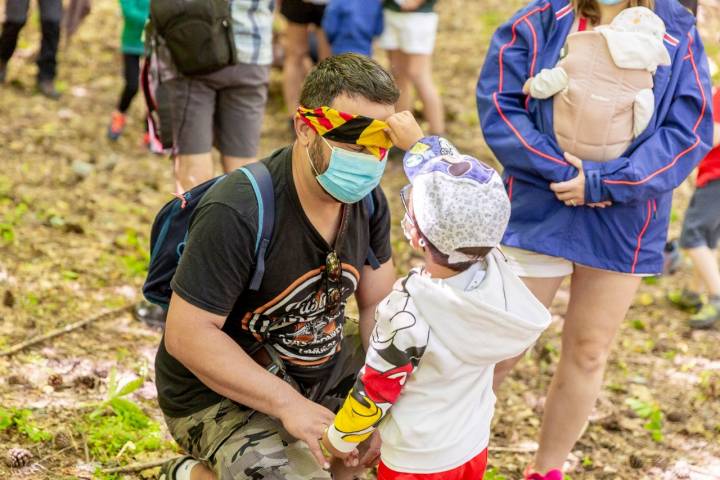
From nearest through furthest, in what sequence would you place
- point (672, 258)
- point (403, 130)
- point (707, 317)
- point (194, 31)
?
point (403, 130)
point (194, 31)
point (707, 317)
point (672, 258)

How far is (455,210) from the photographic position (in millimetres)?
2346

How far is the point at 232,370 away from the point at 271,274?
32 centimetres

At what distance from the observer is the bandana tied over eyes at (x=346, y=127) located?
2.65 metres

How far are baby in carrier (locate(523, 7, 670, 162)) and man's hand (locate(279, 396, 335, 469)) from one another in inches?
52.1

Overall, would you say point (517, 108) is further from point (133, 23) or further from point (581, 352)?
point (133, 23)

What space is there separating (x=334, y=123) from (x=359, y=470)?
3.98ft

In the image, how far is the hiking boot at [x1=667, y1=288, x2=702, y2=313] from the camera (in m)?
5.62

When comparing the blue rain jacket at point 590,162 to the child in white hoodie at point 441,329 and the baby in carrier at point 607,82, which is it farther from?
the child in white hoodie at point 441,329

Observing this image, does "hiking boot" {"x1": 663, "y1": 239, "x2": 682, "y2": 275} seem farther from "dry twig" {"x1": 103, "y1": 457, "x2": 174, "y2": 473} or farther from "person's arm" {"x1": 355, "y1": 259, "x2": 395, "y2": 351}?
"dry twig" {"x1": 103, "y1": 457, "x2": 174, "y2": 473}

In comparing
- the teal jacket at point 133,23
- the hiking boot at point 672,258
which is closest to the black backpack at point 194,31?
the teal jacket at point 133,23

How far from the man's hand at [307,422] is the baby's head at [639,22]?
1629 mm

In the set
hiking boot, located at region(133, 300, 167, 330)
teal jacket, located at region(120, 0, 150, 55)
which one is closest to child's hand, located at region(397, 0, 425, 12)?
teal jacket, located at region(120, 0, 150, 55)

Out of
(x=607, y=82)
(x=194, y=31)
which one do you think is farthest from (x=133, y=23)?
(x=607, y=82)

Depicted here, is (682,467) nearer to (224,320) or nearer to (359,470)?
(359,470)
